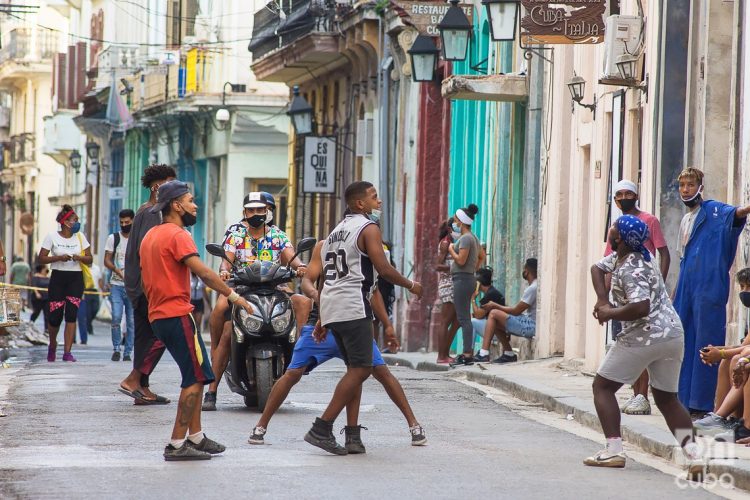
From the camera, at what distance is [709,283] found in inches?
506

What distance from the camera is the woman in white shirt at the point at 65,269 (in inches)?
812

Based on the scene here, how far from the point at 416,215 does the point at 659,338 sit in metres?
18.5

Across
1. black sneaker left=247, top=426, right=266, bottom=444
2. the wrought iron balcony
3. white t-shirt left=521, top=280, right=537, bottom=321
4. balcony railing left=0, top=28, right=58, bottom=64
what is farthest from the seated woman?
balcony railing left=0, top=28, right=58, bottom=64

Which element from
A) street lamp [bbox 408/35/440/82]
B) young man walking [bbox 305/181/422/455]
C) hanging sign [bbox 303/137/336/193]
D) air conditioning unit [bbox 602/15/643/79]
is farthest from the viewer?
hanging sign [bbox 303/137/336/193]

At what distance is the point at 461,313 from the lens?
2119 cm

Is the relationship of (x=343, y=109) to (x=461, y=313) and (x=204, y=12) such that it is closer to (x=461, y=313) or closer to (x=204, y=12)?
(x=204, y=12)

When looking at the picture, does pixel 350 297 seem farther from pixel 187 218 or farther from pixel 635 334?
pixel 635 334

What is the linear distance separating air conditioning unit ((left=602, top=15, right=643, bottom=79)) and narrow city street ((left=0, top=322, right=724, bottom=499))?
3.76 m

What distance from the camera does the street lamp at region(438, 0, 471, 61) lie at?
23.4 m

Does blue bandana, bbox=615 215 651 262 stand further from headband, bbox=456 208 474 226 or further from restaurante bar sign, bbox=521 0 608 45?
headband, bbox=456 208 474 226

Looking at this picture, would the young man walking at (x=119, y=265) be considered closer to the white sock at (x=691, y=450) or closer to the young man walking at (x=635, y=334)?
the young man walking at (x=635, y=334)

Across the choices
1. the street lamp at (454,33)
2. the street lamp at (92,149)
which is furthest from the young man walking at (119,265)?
the street lamp at (92,149)

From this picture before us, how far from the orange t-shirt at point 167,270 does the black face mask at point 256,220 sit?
140 inches

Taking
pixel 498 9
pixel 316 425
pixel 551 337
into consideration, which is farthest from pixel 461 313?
pixel 316 425
